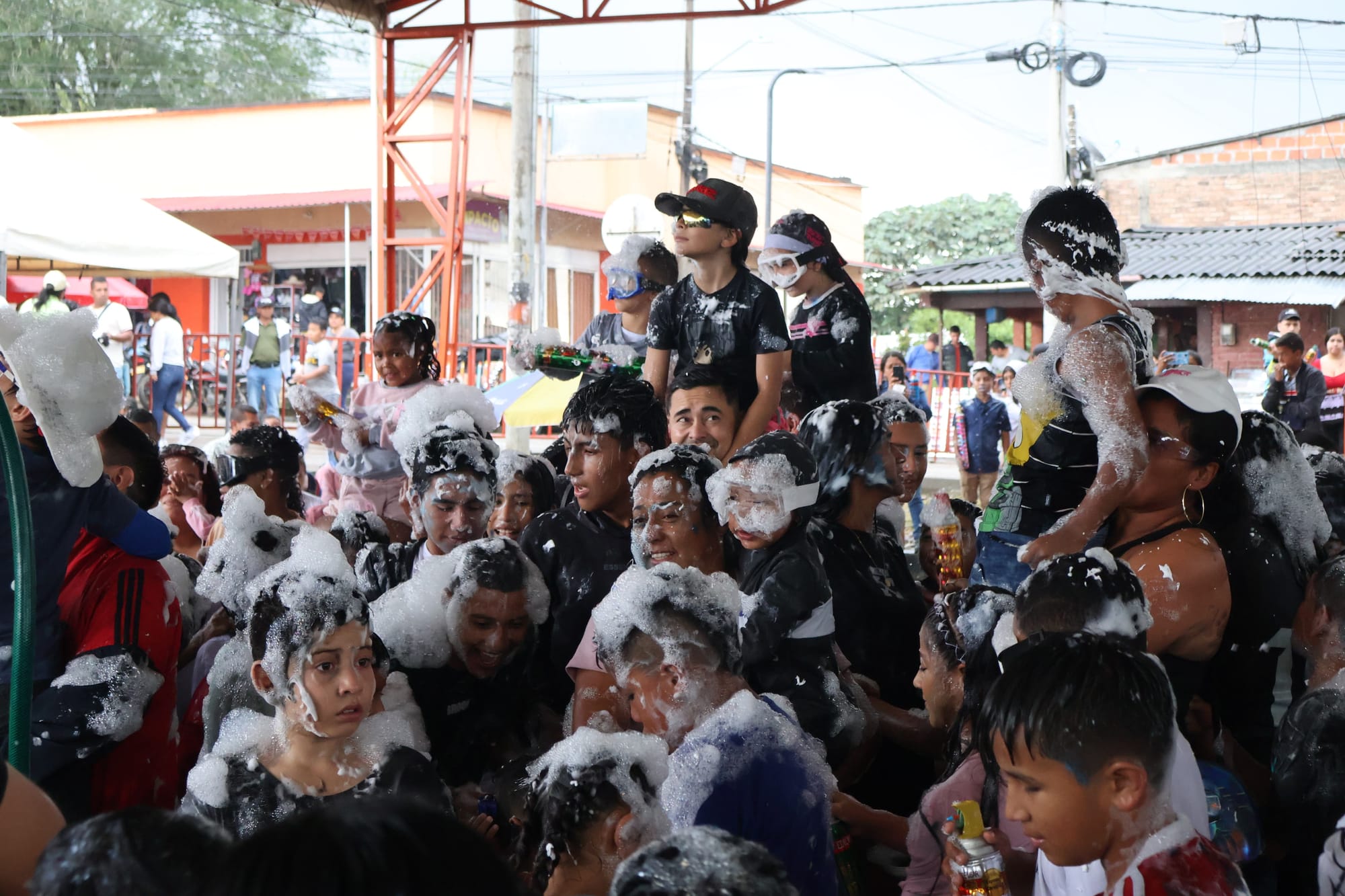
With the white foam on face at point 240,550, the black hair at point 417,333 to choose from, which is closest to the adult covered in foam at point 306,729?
the white foam on face at point 240,550

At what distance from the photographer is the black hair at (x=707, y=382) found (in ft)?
13.1

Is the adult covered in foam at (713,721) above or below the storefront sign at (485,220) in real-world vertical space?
below

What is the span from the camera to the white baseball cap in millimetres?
2922

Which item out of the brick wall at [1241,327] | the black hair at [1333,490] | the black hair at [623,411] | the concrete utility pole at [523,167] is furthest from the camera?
the brick wall at [1241,327]

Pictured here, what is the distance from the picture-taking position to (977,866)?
206 cm

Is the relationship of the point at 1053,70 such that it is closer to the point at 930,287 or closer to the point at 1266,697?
the point at 930,287

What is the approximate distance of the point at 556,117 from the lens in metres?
25.5

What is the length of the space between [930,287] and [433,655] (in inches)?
726

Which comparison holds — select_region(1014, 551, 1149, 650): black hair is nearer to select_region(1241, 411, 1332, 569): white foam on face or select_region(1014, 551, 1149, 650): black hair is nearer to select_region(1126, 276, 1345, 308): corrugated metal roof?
select_region(1241, 411, 1332, 569): white foam on face

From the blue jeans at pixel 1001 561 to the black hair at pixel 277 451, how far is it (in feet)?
7.64

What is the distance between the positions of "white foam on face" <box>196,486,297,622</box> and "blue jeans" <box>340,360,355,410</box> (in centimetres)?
1125

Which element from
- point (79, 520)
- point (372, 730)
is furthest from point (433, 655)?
point (79, 520)

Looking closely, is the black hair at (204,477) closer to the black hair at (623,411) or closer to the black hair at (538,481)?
the black hair at (538,481)

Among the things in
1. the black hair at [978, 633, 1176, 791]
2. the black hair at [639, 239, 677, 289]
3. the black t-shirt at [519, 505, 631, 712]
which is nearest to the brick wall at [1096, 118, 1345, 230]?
the black hair at [639, 239, 677, 289]
